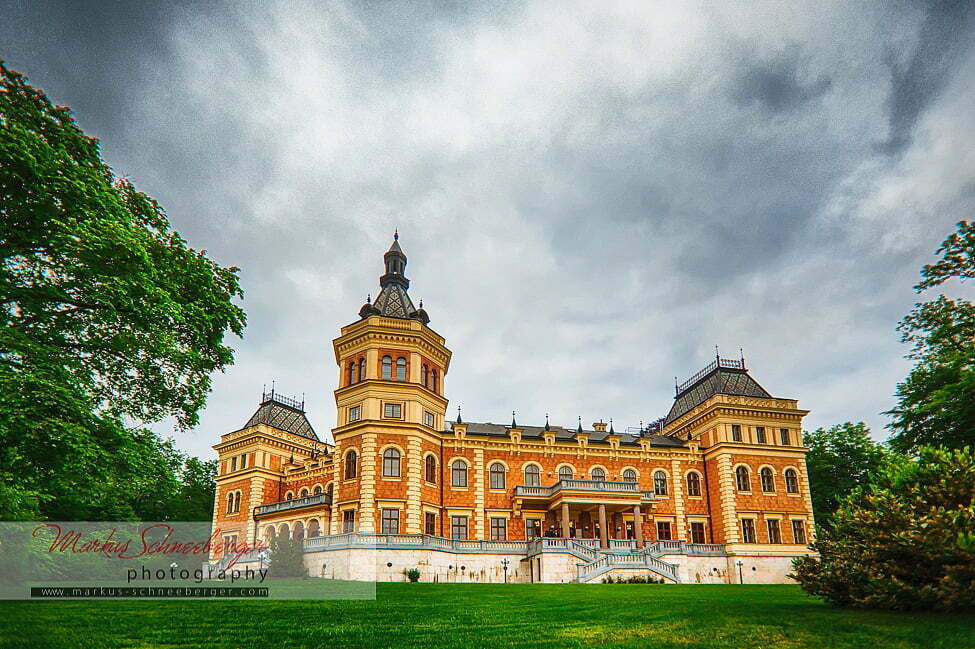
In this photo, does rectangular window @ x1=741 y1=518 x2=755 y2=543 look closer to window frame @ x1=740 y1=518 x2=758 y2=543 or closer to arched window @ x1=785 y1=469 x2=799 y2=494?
window frame @ x1=740 y1=518 x2=758 y2=543

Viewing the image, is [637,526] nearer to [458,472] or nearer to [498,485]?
[498,485]

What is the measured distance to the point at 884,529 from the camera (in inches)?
430

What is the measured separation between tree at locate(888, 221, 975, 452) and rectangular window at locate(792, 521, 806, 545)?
1597cm

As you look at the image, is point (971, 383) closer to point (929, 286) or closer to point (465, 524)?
point (929, 286)

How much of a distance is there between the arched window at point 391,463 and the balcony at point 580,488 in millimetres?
8160

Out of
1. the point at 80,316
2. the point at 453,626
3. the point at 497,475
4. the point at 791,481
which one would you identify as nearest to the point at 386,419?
the point at 497,475

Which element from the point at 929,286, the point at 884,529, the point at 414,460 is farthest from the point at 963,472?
the point at 414,460

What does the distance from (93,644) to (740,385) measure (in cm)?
4503

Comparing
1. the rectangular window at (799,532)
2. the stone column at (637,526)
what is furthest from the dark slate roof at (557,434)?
the rectangular window at (799,532)

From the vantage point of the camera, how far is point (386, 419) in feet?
120

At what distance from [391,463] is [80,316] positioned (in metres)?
23.2

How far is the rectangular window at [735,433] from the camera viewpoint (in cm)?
4307

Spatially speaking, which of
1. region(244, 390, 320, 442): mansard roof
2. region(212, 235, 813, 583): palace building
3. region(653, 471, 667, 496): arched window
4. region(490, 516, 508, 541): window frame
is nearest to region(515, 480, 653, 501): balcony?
region(212, 235, 813, 583): palace building

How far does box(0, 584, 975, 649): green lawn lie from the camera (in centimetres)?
896
